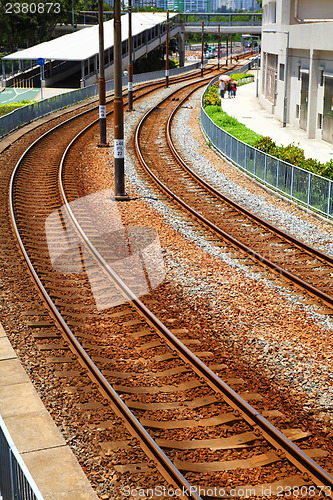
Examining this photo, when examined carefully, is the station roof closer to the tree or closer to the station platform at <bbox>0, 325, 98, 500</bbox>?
the tree

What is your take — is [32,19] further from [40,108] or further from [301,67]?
[301,67]

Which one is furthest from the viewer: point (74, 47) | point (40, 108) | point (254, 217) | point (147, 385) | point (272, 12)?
point (74, 47)

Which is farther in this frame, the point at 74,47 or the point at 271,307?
the point at 74,47

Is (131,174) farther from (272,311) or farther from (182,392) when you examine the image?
(182,392)

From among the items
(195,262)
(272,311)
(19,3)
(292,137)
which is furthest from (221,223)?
(19,3)

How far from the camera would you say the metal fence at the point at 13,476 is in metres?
5.88

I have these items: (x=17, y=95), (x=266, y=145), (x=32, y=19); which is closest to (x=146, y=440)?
(x=266, y=145)

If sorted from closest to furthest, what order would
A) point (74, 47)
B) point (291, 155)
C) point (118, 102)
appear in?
1. point (118, 102)
2. point (291, 155)
3. point (74, 47)

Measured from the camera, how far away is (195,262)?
15.2 metres

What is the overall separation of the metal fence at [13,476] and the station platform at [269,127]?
19580mm

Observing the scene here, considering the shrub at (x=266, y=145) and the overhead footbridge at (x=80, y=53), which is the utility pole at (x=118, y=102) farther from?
the overhead footbridge at (x=80, y=53)

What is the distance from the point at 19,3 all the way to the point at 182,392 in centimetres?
8279

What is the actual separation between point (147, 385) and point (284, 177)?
528 inches

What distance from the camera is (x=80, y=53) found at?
6275 cm
